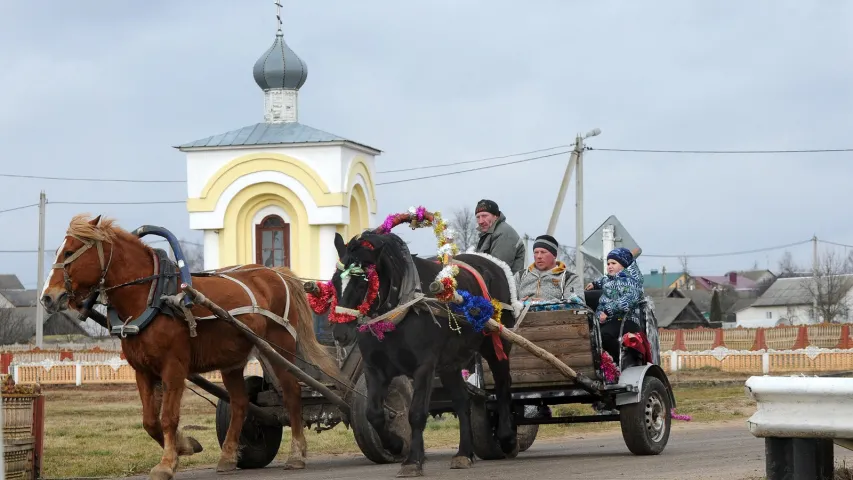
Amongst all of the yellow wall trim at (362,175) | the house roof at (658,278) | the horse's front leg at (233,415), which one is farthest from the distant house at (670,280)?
the horse's front leg at (233,415)

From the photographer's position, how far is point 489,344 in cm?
1154

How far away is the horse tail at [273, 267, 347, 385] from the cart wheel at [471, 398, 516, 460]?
1296 mm

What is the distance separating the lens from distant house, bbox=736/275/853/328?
8712cm

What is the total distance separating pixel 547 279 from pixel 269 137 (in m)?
15.1

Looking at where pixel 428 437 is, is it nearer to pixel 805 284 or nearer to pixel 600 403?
pixel 600 403

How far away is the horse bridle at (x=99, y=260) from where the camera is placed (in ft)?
34.0

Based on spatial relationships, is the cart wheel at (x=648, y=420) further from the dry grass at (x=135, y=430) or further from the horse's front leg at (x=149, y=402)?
the horse's front leg at (x=149, y=402)

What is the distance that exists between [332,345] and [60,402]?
1575 centimetres

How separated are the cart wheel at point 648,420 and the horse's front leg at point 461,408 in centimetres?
138

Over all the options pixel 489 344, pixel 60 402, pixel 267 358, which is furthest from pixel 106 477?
pixel 60 402

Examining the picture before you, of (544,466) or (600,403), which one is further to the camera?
(600,403)

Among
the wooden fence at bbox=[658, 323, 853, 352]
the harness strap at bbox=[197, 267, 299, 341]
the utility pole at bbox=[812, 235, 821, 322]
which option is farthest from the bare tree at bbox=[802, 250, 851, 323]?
the harness strap at bbox=[197, 267, 299, 341]

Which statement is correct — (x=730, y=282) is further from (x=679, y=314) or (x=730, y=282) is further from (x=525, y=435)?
(x=525, y=435)

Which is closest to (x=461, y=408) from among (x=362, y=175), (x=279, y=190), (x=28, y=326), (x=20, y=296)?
(x=279, y=190)
